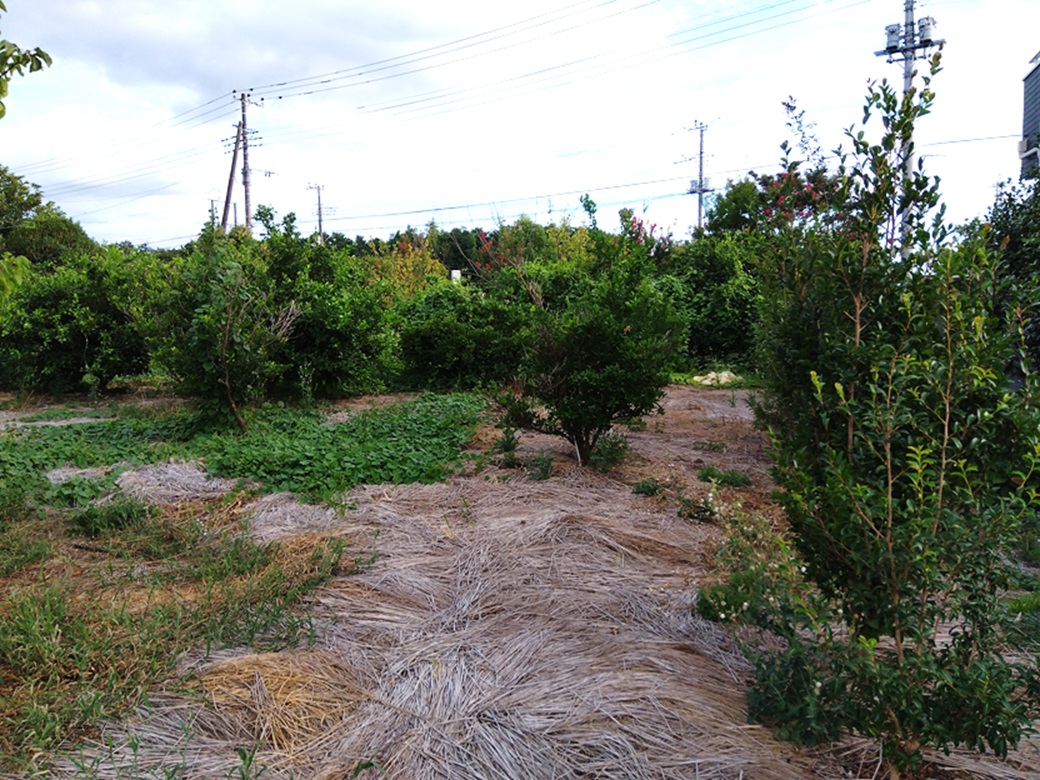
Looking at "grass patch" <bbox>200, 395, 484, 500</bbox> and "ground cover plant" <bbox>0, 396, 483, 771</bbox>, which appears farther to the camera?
"grass patch" <bbox>200, 395, 484, 500</bbox>

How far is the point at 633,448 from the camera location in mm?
6793

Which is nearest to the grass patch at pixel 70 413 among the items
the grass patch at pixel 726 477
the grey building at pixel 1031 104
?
the grass patch at pixel 726 477

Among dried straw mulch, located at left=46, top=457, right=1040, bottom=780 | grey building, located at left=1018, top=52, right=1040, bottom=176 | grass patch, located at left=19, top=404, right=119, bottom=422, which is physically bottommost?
dried straw mulch, located at left=46, top=457, right=1040, bottom=780

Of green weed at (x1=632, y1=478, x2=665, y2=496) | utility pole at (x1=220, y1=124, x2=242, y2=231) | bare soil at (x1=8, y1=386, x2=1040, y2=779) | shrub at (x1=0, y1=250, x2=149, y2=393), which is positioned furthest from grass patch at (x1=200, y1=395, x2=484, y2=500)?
utility pole at (x1=220, y1=124, x2=242, y2=231)

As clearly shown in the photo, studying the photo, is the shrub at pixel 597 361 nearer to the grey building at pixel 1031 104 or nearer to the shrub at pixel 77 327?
the grey building at pixel 1031 104

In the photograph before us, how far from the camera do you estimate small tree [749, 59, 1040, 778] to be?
6.56ft

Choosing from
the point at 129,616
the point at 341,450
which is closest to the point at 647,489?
the point at 341,450

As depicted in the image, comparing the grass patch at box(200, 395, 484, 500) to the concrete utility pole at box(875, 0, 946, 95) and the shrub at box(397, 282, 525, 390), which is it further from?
the concrete utility pole at box(875, 0, 946, 95)

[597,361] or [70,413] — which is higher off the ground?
[597,361]

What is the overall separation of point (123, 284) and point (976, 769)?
35.8 ft

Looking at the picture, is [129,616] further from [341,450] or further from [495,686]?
[341,450]

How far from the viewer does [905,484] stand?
6.97 ft

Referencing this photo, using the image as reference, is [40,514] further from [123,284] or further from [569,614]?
[123,284]

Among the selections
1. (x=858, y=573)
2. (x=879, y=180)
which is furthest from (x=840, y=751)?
(x=879, y=180)
